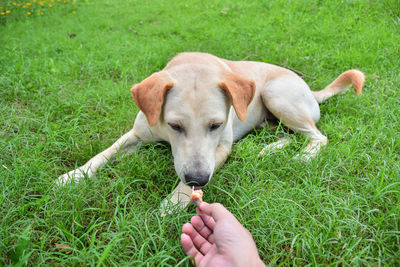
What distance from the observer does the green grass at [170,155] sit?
1.94 meters

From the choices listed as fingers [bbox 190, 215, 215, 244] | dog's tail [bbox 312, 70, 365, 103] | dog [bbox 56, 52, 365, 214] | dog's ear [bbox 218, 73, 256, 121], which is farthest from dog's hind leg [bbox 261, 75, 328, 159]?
fingers [bbox 190, 215, 215, 244]

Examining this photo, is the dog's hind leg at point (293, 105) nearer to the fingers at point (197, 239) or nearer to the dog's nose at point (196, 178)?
the dog's nose at point (196, 178)

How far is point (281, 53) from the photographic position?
5012 mm

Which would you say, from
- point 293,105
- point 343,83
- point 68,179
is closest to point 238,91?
point 293,105

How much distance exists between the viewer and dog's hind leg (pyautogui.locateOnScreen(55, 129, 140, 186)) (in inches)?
96.3

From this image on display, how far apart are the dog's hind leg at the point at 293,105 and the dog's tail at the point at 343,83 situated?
0.30m

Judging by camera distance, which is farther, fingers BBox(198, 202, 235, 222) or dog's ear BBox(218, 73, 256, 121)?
dog's ear BBox(218, 73, 256, 121)

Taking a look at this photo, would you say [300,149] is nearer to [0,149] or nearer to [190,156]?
[190,156]

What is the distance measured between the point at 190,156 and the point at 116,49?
380 centimetres

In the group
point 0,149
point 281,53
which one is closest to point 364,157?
point 281,53

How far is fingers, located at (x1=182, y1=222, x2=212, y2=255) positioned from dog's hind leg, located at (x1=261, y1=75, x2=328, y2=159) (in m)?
1.83

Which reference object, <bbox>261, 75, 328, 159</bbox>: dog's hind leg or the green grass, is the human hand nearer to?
the green grass

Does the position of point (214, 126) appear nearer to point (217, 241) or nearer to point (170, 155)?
point (170, 155)

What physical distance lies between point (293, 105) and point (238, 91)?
3.92ft
